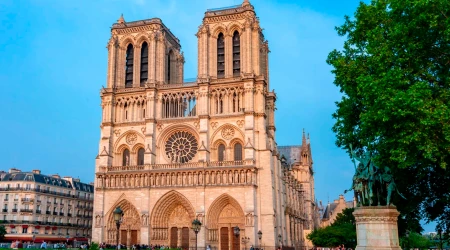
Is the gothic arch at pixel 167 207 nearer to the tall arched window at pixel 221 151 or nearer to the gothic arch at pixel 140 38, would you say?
the tall arched window at pixel 221 151

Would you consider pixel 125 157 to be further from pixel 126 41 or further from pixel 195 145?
pixel 126 41

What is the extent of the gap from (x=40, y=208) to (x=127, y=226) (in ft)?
49.5

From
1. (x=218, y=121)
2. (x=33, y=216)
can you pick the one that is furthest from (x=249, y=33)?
(x=33, y=216)

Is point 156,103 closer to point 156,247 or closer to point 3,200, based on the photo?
point 156,247

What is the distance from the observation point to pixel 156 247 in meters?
39.1

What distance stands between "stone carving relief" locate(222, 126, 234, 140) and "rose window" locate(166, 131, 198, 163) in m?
2.94

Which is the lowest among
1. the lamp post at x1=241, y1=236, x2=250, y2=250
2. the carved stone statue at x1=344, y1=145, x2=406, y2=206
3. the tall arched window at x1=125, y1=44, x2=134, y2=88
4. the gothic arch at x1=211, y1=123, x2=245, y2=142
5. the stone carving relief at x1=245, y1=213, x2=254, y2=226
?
the lamp post at x1=241, y1=236, x2=250, y2=250

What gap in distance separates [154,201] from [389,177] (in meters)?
28.1

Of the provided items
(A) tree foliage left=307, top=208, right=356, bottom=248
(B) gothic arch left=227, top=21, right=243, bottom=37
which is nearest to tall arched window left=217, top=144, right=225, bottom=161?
(B) gothic arch left=227, top=21, right=243, bottom=37

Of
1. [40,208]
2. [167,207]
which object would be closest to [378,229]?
[167,207]

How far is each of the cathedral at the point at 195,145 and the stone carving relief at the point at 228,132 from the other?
0.09 meters

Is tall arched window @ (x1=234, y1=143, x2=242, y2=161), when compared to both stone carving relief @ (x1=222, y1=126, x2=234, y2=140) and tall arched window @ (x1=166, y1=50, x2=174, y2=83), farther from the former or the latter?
tall arched window @ (x1=166, y1=50, x2=174, y2=83)

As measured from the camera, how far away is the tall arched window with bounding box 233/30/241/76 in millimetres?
44259

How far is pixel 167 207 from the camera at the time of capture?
137ft
